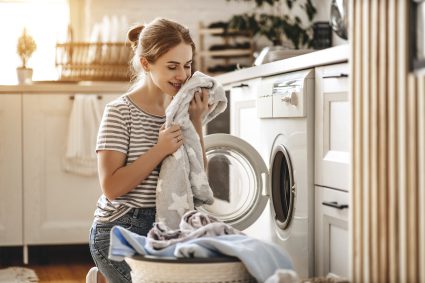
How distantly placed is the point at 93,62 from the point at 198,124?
2.03 metres

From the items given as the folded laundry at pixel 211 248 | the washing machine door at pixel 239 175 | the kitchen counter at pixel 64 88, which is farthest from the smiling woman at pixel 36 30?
the folded laundry at pixel 211 248

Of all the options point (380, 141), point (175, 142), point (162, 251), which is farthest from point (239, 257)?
point (175, 142)

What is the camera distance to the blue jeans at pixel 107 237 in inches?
82.6

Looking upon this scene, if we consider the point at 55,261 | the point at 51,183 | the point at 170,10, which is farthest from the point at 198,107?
the point at 170,10

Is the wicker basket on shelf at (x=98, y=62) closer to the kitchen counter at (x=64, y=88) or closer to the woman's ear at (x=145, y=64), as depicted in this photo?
the kitchen counter at (x=64, y=88)

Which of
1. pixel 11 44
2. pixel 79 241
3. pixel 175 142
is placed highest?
pixel 11 44

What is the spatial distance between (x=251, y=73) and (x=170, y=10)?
68.5 inches

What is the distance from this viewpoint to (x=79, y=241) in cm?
383

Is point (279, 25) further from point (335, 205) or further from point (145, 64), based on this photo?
point (335, 205)

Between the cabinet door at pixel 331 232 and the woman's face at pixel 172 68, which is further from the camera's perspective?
the woman's face at pixel 172 68

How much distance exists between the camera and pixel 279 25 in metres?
4.07

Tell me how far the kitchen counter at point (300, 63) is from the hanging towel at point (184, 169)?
260 millimetres

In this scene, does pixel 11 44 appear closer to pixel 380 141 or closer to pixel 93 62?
pixel 93 62

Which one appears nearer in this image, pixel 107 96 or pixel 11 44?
pixel 107 96
